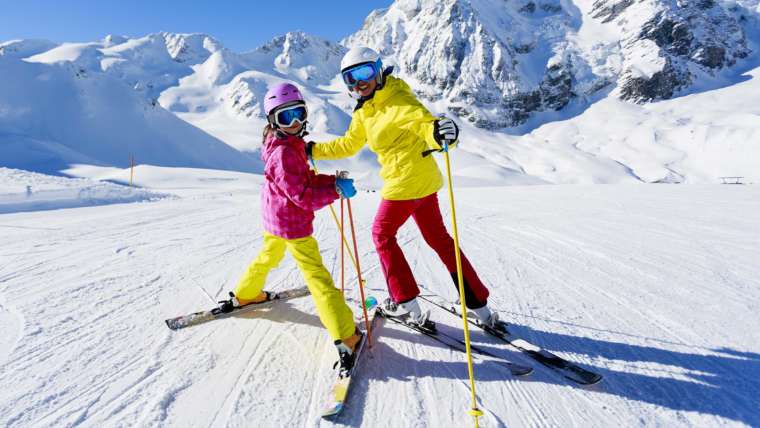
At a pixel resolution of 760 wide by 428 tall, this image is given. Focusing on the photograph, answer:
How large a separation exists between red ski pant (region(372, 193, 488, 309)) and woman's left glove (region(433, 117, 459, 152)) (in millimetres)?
630

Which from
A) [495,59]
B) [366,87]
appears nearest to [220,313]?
[366,87]

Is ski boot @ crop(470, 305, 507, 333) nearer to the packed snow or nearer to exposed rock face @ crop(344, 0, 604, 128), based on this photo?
the packed snow

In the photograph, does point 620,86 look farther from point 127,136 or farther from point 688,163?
point 127,136

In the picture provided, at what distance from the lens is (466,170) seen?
53.9 meters

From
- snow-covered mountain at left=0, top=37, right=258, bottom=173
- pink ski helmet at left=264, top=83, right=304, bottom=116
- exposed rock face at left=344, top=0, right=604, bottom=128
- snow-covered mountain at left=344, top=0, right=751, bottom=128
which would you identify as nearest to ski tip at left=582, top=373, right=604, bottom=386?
pink ski helmet at left=264, top=83, right=304, bottom=116

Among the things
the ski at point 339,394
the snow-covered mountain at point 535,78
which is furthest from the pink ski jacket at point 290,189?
the snow-covered mountain at point 535,78

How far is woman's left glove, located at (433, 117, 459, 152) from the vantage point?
2.38 m

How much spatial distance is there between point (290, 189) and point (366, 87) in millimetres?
960

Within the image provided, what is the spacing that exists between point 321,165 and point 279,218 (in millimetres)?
47954

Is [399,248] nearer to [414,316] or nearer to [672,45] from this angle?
[414,316]

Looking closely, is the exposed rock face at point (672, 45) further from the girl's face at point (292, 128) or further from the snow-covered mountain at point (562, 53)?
the girl's face at point (292, 128)

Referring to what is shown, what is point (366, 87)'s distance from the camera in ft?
9.64

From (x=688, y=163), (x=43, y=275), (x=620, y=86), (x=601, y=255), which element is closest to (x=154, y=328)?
(x=43, y=275)

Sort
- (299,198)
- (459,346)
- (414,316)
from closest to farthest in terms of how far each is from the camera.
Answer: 1. (299,198)
2. (459,346)
3. (414,316)
